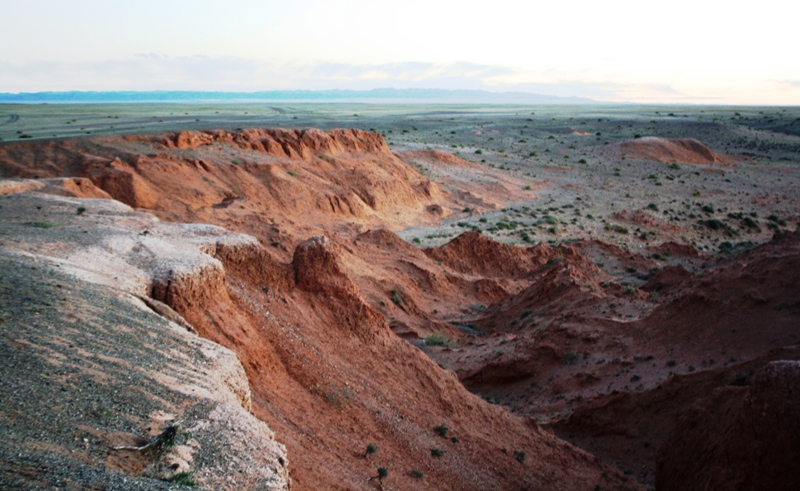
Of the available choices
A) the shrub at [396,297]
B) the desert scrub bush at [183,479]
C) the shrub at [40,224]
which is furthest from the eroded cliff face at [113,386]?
the shrub at [396,297]

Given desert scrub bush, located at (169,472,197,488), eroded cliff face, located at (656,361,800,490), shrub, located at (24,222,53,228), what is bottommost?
eroded cliff face, located at (656,361,800,490)

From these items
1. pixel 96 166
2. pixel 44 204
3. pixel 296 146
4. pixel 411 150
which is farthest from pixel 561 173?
pixel 44 204

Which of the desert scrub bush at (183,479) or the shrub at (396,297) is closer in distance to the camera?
the desert scrub bush at (183,479)

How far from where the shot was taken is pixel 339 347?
12312 millimetres

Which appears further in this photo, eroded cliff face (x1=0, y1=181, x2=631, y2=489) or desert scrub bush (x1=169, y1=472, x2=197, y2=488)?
eroded cliff face (x1=0, y1=181, x2=631, y2=489)

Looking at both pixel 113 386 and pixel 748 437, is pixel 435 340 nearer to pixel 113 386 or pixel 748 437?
pixel 748 437

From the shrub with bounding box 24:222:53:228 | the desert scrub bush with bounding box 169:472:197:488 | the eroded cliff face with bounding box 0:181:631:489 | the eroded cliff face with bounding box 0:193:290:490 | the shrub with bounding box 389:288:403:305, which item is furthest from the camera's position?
the shrub with bounding box 389:288:403:305

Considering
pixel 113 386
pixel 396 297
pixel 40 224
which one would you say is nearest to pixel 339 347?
pixel 113 386

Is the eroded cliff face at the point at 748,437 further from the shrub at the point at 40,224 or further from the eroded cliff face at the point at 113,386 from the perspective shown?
the shrub at the point at 40,224

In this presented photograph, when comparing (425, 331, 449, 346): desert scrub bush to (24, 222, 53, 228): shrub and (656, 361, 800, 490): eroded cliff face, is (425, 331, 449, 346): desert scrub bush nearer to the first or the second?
(656, 361, 800, 490): eroded cliff face

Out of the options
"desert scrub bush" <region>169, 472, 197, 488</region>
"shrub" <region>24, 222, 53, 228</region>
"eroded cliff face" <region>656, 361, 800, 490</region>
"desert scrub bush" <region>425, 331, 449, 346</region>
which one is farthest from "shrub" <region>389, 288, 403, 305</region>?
"desert scrub bush" <region>169, 472, 197, 488</region>

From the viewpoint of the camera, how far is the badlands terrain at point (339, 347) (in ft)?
21.4

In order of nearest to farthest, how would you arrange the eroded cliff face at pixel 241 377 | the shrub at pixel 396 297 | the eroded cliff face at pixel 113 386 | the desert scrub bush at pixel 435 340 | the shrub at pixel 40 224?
the eroded cliff face at pixel 113 386
the eroded cliff face at pixel 241 377
the shrub at pixel 40 224
the desert scrub bush at pixel 435 340
the shrub at pixel 396 297

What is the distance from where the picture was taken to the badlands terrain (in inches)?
256
